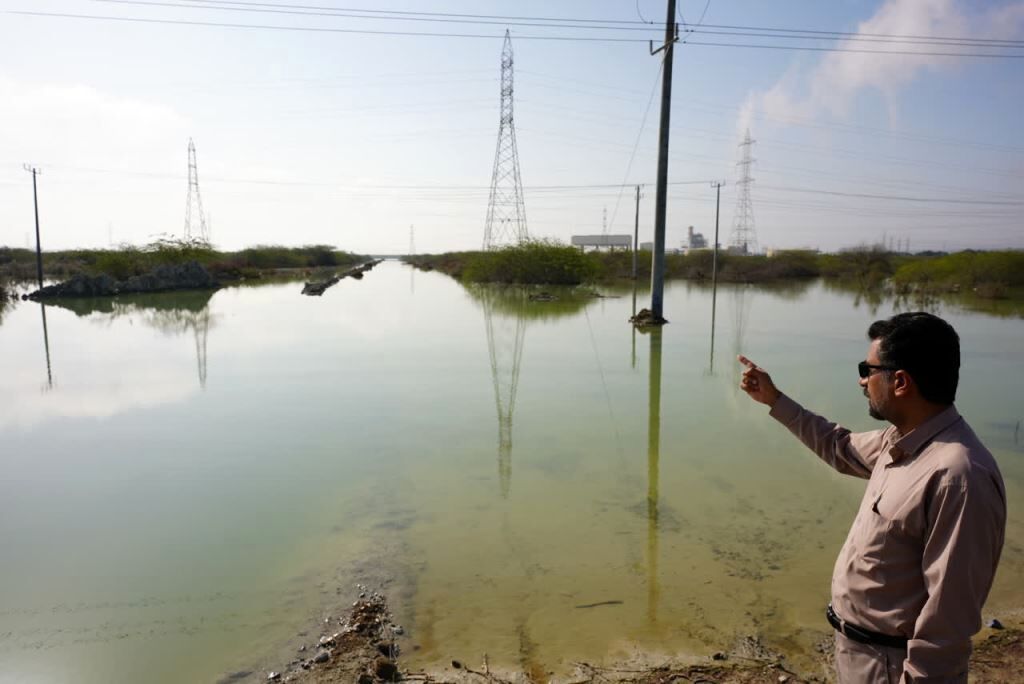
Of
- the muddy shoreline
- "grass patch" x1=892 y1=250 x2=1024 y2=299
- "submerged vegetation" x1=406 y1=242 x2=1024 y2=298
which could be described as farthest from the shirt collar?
"grass patch" x1=892 y1=250 x2=1024 y2=299

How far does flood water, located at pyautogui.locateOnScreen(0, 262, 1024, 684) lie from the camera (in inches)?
121

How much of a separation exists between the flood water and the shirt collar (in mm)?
1808

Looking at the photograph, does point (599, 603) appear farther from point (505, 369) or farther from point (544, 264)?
point (544, 264)

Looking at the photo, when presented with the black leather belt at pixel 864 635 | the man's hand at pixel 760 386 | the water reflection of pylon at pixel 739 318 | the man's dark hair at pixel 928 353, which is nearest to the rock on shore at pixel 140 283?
the water reflection of pylon at pixel 739 318

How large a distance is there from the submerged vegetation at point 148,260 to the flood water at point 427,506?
2263 cm

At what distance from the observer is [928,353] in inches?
55.7

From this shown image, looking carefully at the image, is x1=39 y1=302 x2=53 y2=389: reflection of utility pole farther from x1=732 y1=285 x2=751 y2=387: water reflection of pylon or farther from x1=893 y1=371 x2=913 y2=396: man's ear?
x1=893 y1=371 x2=913 y2=396: man's ear

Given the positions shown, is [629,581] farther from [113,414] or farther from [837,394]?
[113,414]

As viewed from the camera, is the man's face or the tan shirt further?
the man's face

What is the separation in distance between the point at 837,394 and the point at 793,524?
4281mm

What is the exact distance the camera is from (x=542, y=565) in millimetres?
3686

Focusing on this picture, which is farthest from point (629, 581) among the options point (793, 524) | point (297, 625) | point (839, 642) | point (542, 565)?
point (839, 642)

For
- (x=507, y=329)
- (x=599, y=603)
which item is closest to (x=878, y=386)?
(x=599, y=603)

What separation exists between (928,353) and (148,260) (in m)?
37.0
